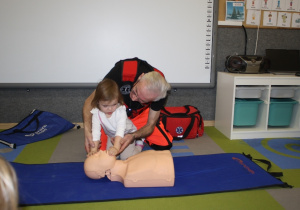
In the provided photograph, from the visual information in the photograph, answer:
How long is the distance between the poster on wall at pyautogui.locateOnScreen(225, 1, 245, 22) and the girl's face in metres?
1.71

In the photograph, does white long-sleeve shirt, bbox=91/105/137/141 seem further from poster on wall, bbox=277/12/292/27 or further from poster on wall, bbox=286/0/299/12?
poster on wall, bbox=286/0/299/12

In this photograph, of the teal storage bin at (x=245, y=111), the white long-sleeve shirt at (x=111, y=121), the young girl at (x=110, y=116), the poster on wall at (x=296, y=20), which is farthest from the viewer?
the poster on wall at (x=296, y=20)

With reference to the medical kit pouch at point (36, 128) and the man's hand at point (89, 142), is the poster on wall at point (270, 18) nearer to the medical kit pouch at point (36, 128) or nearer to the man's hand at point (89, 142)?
the man's hand at point (89, 142)

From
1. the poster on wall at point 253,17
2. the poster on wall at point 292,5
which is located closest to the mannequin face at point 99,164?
the poster on wall at point 253,17

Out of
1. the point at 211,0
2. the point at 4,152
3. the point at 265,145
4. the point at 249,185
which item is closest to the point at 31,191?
the point at 4,152

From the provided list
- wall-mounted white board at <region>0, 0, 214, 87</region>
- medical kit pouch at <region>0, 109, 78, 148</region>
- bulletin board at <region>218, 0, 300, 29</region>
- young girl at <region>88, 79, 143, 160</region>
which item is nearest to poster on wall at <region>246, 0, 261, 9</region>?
bulletin board at <region>218, 0, 300, 29</region>

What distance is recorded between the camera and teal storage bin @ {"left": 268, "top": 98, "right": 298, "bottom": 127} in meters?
2.52

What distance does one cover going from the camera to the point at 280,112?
8.30ft

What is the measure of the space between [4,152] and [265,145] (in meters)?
2.19

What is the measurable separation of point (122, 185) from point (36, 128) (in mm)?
1369

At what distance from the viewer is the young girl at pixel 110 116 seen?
1.53 meters

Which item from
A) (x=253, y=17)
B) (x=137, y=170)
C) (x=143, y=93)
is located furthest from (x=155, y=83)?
(x=253, y=17)

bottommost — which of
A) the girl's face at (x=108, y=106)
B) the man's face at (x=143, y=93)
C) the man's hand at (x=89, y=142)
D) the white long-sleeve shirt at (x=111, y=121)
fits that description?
the man's hand at (x=89, y=142)

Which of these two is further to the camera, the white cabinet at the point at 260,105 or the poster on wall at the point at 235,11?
the poster on wall at the point at 235,11
